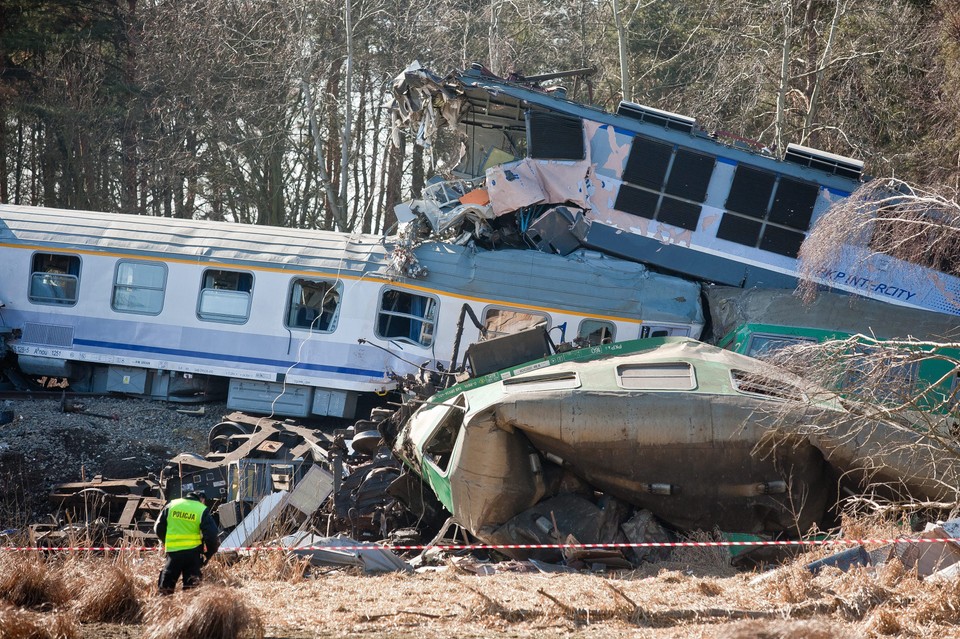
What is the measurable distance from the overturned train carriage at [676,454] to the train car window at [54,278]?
971cm

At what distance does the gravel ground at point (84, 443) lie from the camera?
12.9 m

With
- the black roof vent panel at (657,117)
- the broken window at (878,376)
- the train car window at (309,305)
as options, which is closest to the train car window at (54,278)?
the train car window at (309,305)

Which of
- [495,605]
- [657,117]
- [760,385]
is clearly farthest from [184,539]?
[657,117]

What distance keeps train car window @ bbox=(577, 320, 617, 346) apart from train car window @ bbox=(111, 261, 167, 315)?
726cm

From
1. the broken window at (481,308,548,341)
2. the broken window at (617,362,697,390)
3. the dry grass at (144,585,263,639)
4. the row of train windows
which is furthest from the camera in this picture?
the row of train windows

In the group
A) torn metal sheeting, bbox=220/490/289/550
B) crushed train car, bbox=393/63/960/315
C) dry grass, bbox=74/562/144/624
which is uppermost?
crushed train car, bbox=393/63/960/315

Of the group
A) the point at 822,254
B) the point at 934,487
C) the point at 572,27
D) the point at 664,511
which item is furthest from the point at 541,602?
the point at 572,27

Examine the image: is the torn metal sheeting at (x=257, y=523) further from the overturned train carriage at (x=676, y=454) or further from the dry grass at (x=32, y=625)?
the dry grass at (x=32, y=625)

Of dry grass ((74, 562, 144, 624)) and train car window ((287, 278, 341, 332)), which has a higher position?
train car window ((287, 278, 341, 332))

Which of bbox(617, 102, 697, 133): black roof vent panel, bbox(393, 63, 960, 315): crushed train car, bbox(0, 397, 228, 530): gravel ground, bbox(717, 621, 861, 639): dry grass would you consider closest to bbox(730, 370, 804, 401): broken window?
bbox(717, 621, 861, 639): dry grass

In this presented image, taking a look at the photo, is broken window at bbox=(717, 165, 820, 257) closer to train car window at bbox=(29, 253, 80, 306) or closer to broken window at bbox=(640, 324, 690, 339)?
broken window at bbox=(640, 324, 690, 339)

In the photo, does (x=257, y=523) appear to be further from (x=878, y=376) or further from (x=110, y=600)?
(x=878, y=376)

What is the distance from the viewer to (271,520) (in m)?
11.3

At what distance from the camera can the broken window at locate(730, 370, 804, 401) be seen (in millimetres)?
9992
